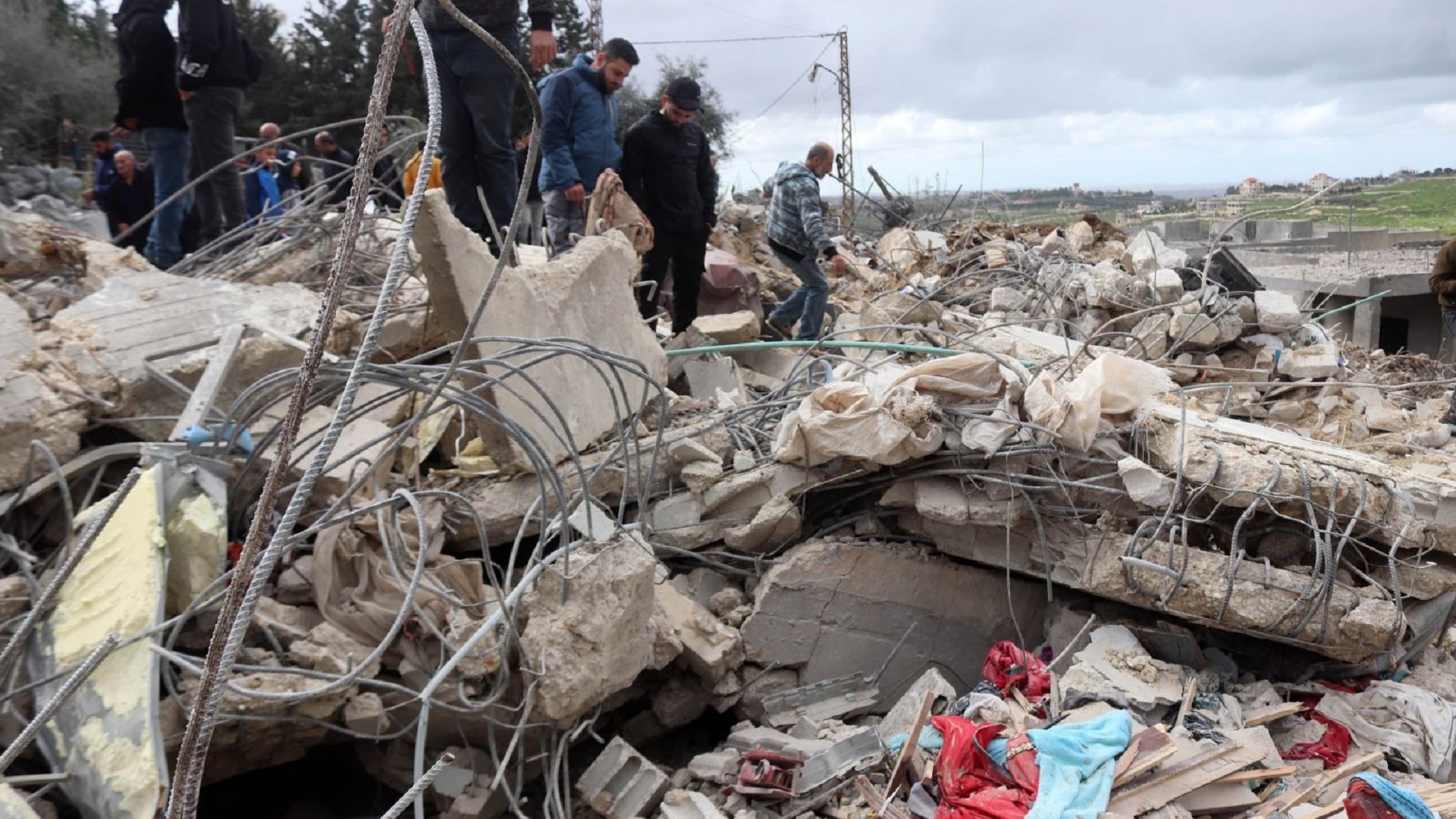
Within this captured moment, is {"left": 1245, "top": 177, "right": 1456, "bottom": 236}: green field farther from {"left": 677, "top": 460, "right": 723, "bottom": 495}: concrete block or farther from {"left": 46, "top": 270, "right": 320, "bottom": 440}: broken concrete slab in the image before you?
{"left": 46, "top": 270, "right": 320, "bottom": 440}: broken concrete slab

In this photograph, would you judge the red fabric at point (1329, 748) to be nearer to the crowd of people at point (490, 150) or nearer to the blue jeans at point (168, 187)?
the crowd of people at point (490, 150)

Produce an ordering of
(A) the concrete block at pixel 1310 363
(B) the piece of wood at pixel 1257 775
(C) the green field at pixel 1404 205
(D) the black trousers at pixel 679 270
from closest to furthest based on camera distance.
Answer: (B) the piece of wood at pixel 1257 775 < (D) the black trousers at pixel 679 270 < (A) the concrete block at pixel 1310 363 < (C) the green field at pixel 1404 205

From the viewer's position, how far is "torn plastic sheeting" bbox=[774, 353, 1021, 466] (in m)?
4.08

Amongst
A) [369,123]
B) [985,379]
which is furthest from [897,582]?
[369,123]

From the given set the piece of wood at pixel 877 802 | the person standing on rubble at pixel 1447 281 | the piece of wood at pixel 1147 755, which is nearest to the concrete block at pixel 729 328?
the piece of wood at pixel 877 802

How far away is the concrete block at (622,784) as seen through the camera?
342 centimetres

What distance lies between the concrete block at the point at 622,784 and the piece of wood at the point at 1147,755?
148 cm

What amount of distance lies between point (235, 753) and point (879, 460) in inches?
103

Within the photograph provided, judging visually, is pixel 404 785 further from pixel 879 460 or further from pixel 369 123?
pixel 369 123

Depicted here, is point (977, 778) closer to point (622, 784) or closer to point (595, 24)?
point (622, 784)

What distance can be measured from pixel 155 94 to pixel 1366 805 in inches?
244

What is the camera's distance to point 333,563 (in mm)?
3631

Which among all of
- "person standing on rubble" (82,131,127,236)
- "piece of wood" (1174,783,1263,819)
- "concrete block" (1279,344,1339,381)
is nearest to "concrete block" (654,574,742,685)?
"piece of wood" (1174,783,1263,819)

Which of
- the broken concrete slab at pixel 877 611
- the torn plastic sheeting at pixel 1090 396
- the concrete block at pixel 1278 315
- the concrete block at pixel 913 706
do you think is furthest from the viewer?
the concrete block at pixel 1278 315
